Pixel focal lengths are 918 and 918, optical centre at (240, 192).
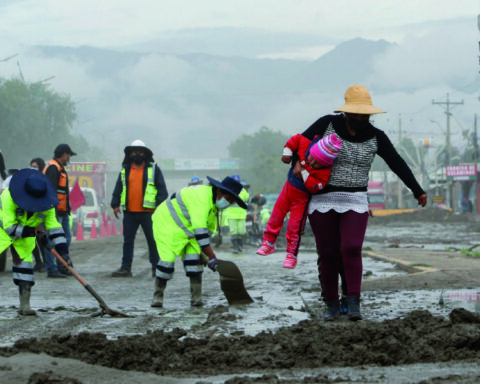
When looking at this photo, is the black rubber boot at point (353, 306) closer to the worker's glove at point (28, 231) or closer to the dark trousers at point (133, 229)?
the worker's glove at point (28, 231)

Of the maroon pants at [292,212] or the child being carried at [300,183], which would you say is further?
the maroon pants at [292,212]

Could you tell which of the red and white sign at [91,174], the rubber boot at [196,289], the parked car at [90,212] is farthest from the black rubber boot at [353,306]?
the red and white sign at [91,174]

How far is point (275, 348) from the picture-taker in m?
5.52

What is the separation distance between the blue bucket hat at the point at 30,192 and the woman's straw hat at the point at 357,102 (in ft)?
9.00

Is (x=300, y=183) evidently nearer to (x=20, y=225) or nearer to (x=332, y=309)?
(x=332, y=309)

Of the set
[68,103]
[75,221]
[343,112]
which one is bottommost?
[75,221]

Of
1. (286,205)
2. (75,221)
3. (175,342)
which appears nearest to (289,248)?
(286,205)

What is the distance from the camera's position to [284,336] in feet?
19.5

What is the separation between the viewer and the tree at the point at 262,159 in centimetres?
12619

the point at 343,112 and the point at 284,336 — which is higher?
the point at 343,112

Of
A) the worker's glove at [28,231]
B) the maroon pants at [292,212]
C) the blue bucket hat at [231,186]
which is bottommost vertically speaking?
the worker's glove at [28,231]

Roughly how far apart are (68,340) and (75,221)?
1210 inches

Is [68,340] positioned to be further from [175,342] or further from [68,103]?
[68,103]

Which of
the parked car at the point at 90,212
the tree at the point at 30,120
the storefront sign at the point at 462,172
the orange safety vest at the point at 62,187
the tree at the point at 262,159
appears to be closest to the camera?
the orange safety vest at the point at 62,187
